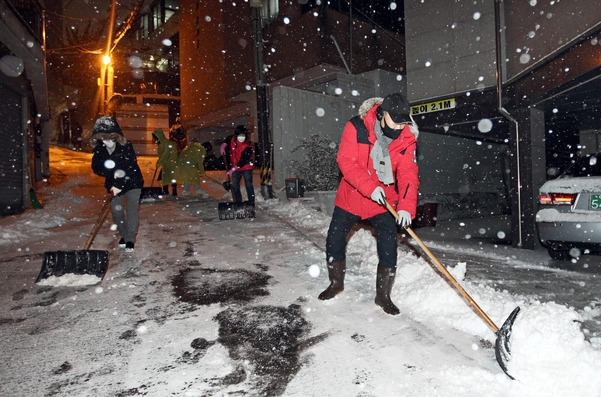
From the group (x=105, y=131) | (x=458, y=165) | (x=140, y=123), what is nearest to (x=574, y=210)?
(x=105, y=131)

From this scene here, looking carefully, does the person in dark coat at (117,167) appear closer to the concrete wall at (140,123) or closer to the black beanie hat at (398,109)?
the black beanie hat at (398,109)

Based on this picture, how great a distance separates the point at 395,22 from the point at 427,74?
7476 millimetres

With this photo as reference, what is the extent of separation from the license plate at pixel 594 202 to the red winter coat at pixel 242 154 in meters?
6.10

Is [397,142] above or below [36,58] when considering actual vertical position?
below

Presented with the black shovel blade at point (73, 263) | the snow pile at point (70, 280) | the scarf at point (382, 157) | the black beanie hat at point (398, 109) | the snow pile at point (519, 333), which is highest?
the black beanie hat at point (398, 109)

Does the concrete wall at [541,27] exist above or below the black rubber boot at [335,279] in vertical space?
above

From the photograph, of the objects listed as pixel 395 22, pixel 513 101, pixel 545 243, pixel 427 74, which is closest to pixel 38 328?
pixel 545 243

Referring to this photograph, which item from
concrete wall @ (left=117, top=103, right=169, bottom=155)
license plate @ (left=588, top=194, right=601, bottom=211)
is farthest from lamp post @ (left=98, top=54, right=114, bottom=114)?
license plate @ (left=588, top=194, right=601, bottom=211)

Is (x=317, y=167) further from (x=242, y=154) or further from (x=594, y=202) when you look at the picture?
(x=594, y=202)

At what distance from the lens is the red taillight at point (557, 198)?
4637 millimetres

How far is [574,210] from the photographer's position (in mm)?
4586

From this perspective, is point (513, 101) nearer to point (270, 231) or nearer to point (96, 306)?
point (270, 231)

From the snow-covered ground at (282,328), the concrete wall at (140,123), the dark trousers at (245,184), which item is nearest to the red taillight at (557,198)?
the snow-covered ground at (282,328)

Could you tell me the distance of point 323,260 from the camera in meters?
4.79
